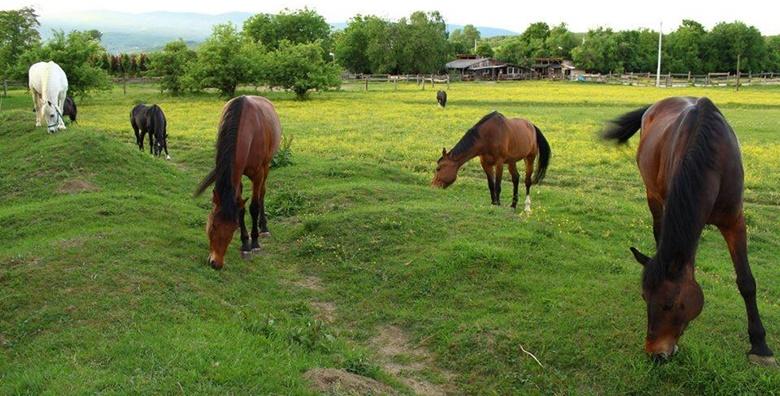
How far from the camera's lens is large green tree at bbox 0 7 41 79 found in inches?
1560

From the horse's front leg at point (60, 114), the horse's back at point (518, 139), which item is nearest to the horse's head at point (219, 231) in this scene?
the horse's back at point (518, 139)

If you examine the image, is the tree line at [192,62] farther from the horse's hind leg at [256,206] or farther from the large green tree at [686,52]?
the large green tree at [686,52]

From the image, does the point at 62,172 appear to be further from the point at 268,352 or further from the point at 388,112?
the point at 388,112

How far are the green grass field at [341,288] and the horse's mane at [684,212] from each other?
2.93ft

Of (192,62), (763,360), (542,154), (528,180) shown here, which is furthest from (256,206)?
(192,62)

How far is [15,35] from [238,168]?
154 feet

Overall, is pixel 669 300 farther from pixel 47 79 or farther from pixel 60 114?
pixel 47 79

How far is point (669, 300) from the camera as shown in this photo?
4.54 meters

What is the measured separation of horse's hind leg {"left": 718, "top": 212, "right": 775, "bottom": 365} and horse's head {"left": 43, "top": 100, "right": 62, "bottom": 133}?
13.1 m

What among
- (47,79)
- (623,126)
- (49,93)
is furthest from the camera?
(47,79)

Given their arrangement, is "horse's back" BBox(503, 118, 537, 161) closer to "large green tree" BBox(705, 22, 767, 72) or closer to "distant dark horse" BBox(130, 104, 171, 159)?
"distant dark horse" BBox(130, 104, 171, 159)

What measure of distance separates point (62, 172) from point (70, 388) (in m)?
8.18

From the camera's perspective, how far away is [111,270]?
652 cm

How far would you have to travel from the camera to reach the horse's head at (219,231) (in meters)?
7.11
